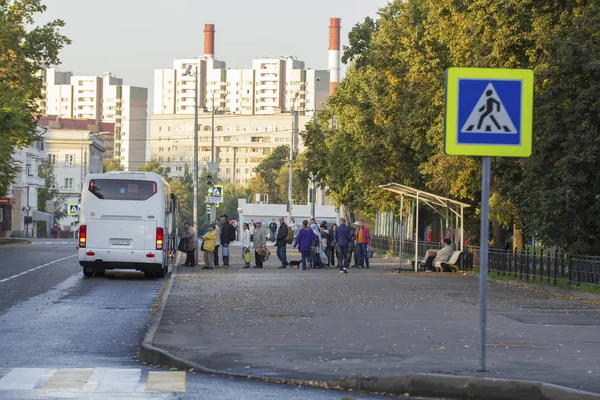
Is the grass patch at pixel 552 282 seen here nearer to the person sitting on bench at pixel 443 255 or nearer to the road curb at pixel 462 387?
the person sitting on bench at pixel 443 255

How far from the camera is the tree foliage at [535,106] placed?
30.3 meters

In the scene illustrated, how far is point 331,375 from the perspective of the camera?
1177 centimetres

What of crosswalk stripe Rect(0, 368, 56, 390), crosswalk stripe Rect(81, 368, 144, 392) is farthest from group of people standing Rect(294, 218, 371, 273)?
crosswalk stripe Rect(0, 368, 56, 390)

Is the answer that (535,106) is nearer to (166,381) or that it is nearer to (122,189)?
(122,189)

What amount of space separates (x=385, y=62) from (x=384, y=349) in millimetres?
37130

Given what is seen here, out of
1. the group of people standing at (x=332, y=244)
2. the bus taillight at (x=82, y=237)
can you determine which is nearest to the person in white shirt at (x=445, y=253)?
the group of people standing at (x=332, y=244)

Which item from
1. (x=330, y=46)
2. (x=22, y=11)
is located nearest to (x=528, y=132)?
(x=22, y=11)

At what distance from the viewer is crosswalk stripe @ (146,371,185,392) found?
11078 millimetres

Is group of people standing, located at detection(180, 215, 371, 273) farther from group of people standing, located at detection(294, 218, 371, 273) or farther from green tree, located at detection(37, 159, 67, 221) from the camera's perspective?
green tree, located at detection(37, 159, 67, 221)

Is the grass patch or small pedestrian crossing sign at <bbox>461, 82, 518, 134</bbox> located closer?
small pedestrian crossing sign at <bbox>461, 82, 518, 134</bbox>

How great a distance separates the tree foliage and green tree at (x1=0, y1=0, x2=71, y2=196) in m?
14.4

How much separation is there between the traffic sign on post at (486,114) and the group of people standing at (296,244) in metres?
28.1

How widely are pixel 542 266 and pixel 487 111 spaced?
2149 cm

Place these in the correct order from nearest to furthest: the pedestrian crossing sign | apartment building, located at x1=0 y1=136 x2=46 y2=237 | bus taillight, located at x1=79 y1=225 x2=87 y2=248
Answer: the pedestrian crossing sign < bus taillight, located at x1=79 y1=225 x2=87 y2=248 < apartment building, located at x1=0 y1=136 x2=46 y2=237
